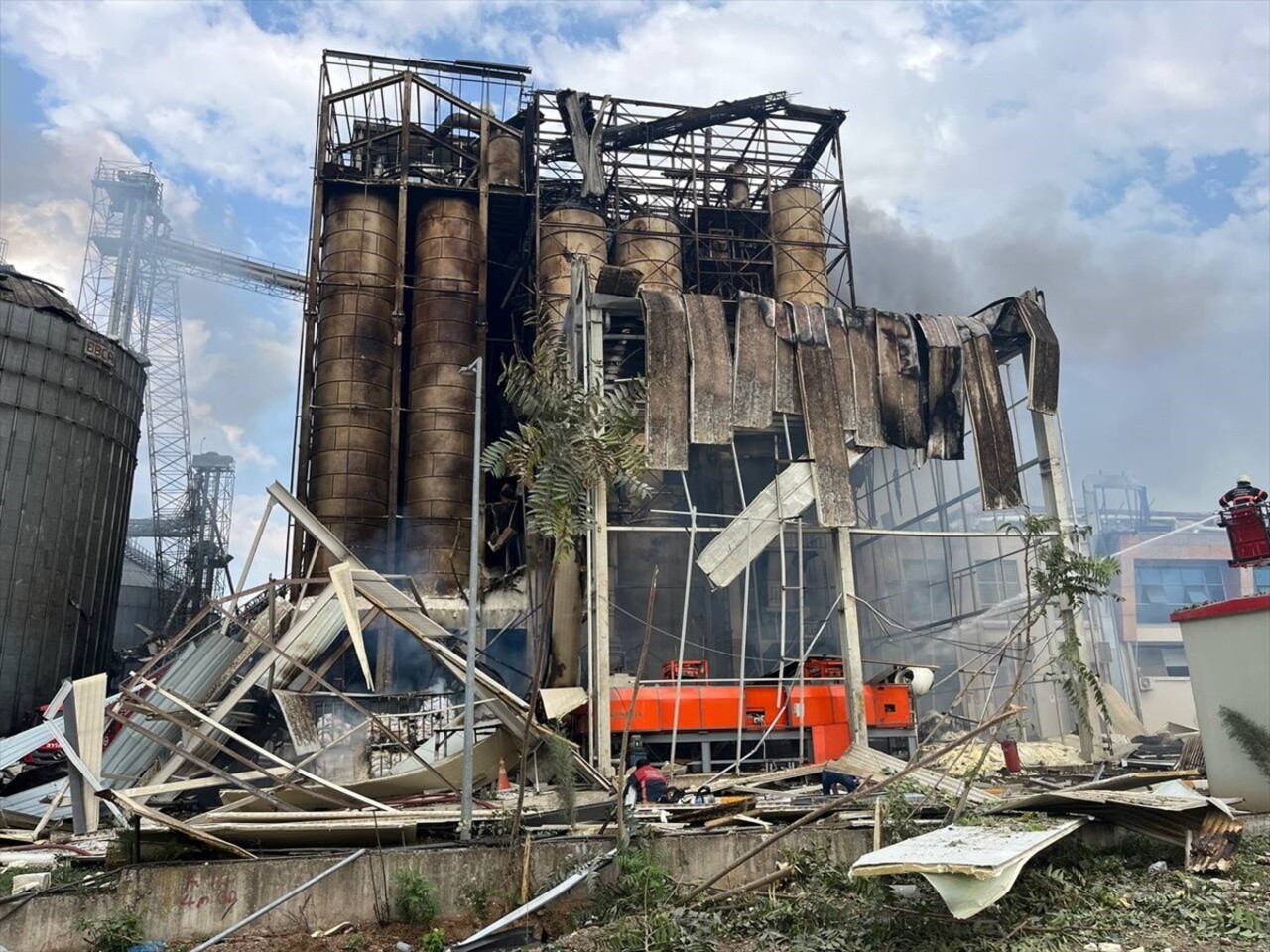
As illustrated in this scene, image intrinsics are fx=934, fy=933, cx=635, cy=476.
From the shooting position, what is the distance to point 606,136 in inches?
1199

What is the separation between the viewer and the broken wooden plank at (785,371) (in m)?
21.3

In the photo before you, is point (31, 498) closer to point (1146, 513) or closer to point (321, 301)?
point (321, 301)

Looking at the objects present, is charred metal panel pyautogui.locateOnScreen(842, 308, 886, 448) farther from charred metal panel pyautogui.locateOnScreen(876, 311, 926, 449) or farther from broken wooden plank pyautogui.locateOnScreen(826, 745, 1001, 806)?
broken wooden plank pyautogui.locateOnScreen(826, 745, 1001, 806)

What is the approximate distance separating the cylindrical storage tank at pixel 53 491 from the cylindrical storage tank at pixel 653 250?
51.5ft

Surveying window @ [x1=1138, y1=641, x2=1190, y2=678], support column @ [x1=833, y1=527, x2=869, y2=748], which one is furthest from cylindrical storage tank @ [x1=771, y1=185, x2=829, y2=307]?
window @ [x1=1138, y1=641, x2=1190, y2=678]

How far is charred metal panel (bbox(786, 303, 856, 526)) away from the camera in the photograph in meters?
20.6

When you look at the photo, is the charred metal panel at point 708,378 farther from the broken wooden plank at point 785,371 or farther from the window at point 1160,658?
the window at point 1160,658

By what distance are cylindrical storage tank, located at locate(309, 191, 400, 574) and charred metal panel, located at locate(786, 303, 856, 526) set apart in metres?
13.2

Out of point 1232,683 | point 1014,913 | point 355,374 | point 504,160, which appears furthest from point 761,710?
point 504,160

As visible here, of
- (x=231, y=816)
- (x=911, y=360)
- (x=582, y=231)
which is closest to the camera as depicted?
(x=231, y=816)

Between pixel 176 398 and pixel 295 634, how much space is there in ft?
129

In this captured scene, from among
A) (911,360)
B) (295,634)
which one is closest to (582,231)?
(911,360)

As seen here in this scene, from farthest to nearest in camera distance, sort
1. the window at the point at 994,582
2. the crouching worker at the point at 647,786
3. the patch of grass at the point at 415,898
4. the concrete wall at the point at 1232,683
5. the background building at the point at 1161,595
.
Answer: the background building at the point at 1161,595 → the window at the point at 994,582 → the crouching worker at the point at 647,786 → the concrete wall at the point at 1232,683 → the patch of grass at the point at 415,898

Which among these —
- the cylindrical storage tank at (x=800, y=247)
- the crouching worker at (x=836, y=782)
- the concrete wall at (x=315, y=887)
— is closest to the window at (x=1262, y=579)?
the cylindrical storage tank at (x=800, y=247)
